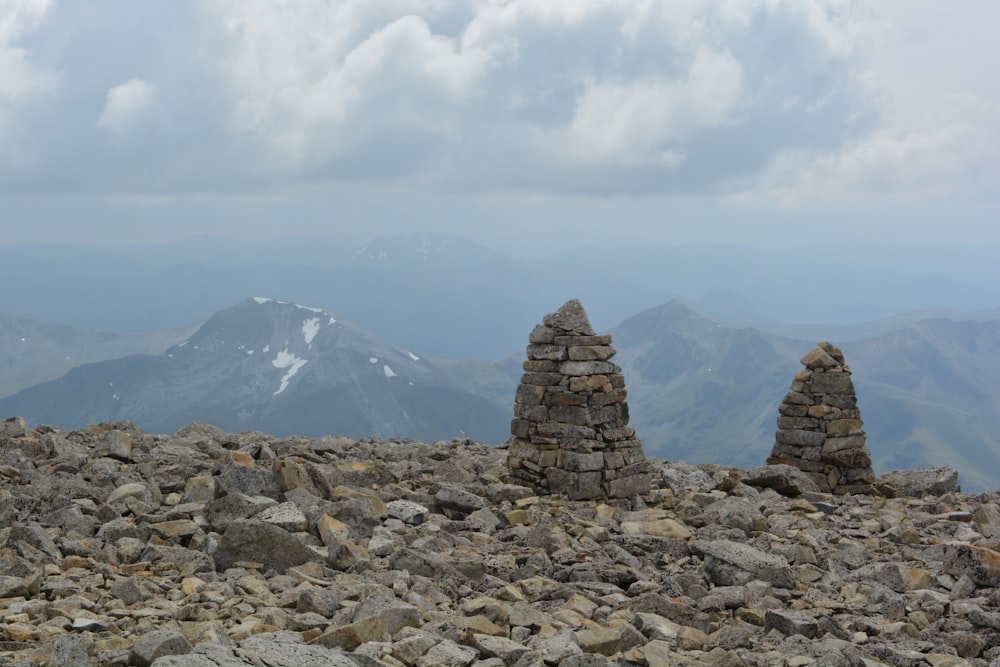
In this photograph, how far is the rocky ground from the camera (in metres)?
9.27

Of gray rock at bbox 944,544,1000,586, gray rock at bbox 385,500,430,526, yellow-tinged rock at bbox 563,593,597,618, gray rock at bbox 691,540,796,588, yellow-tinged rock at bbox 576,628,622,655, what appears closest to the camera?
yellow-tinged rock at bbox 576,628,622,655

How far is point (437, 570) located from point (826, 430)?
14.5m

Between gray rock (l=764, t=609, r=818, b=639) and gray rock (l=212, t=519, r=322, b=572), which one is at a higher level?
gray rock (l=212, t=519, r=322, b=572)

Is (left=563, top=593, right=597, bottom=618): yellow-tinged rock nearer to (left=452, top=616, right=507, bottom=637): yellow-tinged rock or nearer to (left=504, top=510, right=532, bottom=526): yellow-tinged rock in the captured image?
(left=452, top=616, right=507, bottom=637): yellow-tinged rock

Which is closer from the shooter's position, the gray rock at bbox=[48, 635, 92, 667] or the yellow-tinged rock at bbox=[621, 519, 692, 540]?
the gray rock at bbox=[48, 635, 92, 667]

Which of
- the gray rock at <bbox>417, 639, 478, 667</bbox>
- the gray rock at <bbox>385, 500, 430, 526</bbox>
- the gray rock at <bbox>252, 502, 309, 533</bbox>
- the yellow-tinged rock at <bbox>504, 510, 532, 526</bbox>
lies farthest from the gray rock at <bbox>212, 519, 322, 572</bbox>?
the yellow-tinged rock at <bbox>504, 510, 532, 526</bbox>

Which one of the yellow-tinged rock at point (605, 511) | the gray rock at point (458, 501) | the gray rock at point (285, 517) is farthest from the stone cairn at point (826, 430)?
the gray rock at point (285, 517)

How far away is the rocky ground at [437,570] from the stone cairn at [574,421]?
671 millimetres

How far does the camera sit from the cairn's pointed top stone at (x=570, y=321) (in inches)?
773

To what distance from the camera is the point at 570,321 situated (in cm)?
1966

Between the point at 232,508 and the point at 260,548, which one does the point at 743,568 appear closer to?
the point at 260,548

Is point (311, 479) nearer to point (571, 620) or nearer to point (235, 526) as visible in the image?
point (235, 526)

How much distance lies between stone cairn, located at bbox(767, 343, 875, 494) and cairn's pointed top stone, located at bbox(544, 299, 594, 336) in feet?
22.5

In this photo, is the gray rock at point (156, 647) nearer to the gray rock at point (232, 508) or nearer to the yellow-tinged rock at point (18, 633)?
the yellow-tinged rock at point (18, 633)
